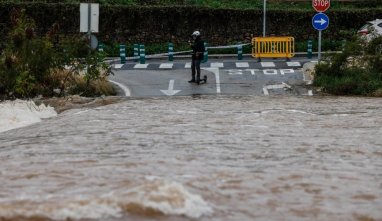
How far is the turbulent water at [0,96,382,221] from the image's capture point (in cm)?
676

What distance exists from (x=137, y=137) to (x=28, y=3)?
87.7 feet

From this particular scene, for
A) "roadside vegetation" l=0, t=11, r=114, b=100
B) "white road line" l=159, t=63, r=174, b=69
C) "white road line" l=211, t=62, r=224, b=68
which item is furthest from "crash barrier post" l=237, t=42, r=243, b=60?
"roadside vegetation" l=0, t=11, r=114, b=100

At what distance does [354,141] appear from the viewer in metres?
11.1

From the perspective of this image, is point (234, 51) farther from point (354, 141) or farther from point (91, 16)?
point (354, 141)

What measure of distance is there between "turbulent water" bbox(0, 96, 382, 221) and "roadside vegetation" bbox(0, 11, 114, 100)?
393 cm

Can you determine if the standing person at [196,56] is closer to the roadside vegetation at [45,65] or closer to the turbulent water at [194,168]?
the roadside vegetation at [45,65]

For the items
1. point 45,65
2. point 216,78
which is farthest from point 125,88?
point 216,78

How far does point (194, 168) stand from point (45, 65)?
1156 centimetres

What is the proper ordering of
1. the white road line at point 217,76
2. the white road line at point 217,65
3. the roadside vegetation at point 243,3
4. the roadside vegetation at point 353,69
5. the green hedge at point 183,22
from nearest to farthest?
1. the roadside vegetation at point 353,69
2. the white road line at point 217,76
3. the white road line at point 217,65
4. the green hedge at point 183,22
5. the roadside vegetation at point 243,3

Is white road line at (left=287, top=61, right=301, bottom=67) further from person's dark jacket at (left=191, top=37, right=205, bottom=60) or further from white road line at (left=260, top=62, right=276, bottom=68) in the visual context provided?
person's dark jacket at (left=191, top=37, right=205, bottom=60)

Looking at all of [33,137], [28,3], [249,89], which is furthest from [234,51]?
[33,137]

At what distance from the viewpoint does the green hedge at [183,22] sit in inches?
1464

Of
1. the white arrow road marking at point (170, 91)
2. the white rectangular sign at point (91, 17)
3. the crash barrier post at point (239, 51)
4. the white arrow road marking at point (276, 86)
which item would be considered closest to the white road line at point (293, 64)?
the crash barrier post at point (239, 51)

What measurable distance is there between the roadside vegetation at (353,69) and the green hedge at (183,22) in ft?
47.8
